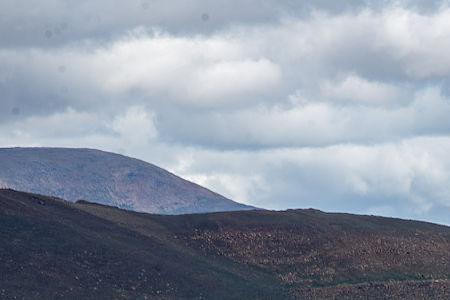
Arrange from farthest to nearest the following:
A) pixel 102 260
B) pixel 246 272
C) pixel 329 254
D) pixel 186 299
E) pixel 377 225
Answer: pixel 377 225, pixel 329 254, pixel 246 272, pixel 102 260, pixel 186 299

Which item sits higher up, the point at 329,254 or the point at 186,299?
the point at 329,254

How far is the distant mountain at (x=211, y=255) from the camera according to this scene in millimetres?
89062

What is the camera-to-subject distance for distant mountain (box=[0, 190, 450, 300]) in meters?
89.1

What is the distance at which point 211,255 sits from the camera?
359 feet

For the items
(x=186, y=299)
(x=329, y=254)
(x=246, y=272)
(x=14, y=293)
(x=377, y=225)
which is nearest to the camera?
(x=14, y=293)

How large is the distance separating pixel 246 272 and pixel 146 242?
10.3 metres

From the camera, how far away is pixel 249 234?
118750mm

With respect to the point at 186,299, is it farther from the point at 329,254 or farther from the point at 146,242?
the point at 329,254

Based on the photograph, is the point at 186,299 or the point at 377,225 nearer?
the point at 186,299

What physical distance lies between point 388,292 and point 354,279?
6088 millimetres

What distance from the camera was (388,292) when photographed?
325 ft

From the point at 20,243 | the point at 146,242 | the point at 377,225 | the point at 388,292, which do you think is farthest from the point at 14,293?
the point at 377,225

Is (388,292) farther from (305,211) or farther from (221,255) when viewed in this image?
(305,211)

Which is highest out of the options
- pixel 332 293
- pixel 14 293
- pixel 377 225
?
pixel 377 225
